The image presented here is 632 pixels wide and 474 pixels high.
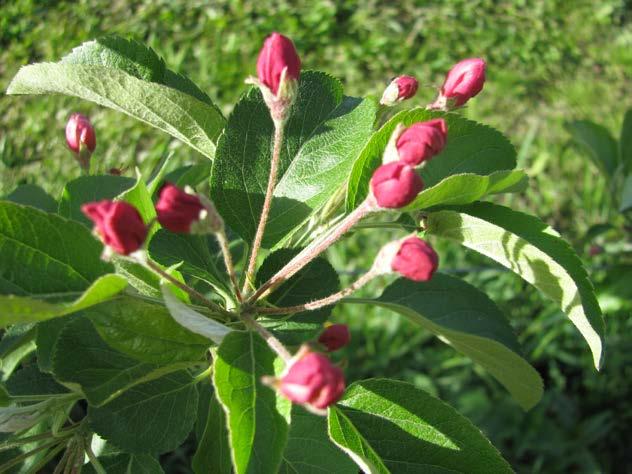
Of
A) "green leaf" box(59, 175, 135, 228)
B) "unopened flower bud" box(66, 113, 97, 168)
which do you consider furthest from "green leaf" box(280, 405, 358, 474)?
"unopened flower bud" box(66, 113, 97, 168)

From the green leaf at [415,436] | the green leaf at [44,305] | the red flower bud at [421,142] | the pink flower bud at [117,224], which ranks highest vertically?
the pink flower bud at [117,224]

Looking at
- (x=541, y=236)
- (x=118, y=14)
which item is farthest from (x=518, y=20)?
(x=541, y=236)

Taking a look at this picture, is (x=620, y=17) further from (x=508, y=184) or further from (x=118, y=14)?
(x=508, y=184)

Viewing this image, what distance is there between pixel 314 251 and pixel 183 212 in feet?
0.54

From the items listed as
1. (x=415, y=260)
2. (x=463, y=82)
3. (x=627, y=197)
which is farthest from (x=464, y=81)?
(x=627, y=197)

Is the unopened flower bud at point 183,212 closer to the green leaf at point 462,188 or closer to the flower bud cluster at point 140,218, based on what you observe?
the flower bud cluster at point 140,218

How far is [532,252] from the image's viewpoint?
32.3 inches

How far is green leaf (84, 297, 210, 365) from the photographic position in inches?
28.8

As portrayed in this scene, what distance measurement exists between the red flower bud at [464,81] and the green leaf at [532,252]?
176 mm

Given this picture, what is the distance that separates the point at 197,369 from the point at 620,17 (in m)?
3.67

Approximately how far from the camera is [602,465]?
2357mm

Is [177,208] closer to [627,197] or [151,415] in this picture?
[151,415]

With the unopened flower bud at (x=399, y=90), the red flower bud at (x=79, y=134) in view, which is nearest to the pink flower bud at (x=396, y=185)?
the unopened flower bud at (x=399, y=90)

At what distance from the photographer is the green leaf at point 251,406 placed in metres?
0.74
